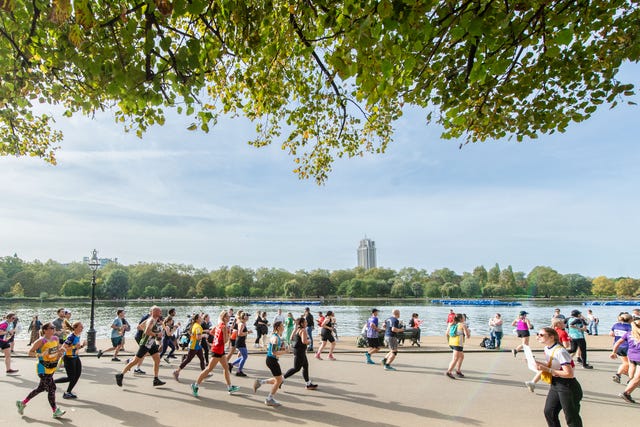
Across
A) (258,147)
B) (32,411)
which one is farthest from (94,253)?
(258,147)

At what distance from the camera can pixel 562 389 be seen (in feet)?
16.6

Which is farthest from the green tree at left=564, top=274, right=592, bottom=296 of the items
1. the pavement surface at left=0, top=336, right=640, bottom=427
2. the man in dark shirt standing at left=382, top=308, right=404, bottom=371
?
the man in dark shirt standing at left=382, top=308, right=404, bottom=371

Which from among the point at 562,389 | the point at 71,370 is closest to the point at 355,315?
the point at 71,370

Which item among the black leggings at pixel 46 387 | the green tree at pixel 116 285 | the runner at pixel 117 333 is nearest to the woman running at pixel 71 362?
the black leggings at pixel 46 387

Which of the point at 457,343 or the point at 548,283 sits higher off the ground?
the point at 457,343

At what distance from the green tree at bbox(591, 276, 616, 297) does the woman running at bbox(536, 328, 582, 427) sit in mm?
152232

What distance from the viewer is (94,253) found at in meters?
16.2

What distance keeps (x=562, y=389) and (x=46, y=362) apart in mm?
8010

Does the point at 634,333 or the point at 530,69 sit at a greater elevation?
the point at 530,69

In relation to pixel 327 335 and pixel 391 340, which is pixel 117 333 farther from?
pixel 391 340

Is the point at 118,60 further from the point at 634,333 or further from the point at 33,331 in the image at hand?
the point at 33,331

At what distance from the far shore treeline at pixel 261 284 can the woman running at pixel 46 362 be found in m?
118

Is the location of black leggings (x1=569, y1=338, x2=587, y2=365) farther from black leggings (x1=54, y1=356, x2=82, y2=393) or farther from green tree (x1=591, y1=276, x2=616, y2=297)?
green tree (x1=591, y1=276, x2=616, y2=297)

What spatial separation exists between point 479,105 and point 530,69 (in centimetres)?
83
